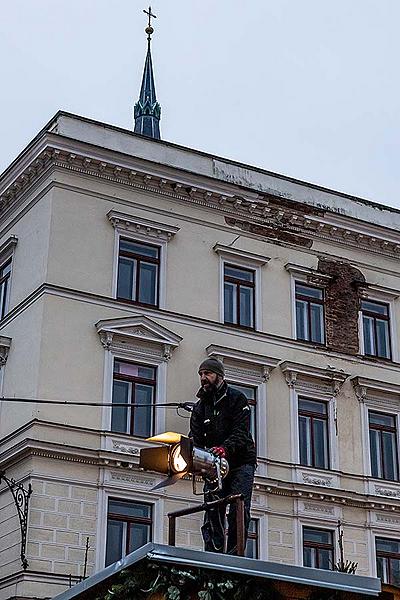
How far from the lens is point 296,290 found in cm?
2906

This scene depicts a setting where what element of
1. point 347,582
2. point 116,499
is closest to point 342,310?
point 116,499

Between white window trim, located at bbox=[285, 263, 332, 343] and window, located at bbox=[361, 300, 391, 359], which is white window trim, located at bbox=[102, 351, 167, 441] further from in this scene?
window, located at bbox=[361, 300, 391, 359]

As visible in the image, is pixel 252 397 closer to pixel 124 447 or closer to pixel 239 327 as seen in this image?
pixel 239 327

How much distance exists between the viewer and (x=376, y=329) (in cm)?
3017

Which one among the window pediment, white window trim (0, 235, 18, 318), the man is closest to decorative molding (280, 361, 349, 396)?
the window pediment

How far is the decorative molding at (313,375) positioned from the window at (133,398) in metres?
3.79

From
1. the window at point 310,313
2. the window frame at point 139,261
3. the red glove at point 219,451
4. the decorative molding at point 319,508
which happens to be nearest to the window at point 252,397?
the decorative molding at point 319,508

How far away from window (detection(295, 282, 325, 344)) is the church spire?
4159 cm

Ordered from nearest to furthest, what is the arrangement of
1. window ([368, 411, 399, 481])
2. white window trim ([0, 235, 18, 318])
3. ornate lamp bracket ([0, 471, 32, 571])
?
ornate lamp bracket ([0, 471, 32, 571]) → white window trim ([0, 235, 18, 318]) → window ([368, 411, 399, 481])

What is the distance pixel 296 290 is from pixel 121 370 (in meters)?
5.96

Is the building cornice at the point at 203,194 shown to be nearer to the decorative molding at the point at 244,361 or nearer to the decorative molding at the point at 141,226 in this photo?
the decorative molding at the point at 141,226

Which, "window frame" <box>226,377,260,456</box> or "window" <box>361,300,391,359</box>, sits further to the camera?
"window" <box>361,300,391,359</box>

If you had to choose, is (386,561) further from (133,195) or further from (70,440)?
(133,195)

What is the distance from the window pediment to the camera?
25.5 metres
